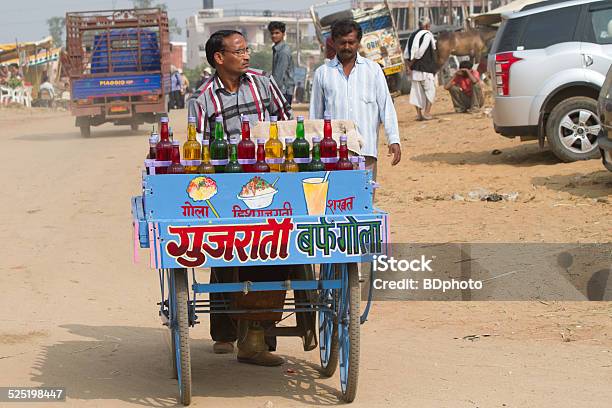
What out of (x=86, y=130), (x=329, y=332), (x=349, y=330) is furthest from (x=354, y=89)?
(x=86, y=130)

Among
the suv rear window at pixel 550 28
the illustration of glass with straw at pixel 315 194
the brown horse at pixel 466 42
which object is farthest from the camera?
the brown horse at pixel 466 42

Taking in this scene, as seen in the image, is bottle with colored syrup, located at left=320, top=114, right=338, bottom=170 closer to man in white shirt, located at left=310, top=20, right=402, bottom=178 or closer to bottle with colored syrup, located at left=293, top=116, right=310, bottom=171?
bottle with colored syrup, located at left=293, top=116, right=310, bottom=171

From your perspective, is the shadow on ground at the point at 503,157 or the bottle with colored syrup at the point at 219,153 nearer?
the bottle with colored syrup at the point at 219,153

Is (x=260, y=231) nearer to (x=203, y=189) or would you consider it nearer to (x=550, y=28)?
(x=203, y=189)

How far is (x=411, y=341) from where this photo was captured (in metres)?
7.34

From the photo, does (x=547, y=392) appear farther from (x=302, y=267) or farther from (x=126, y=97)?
(x=126, y=97)

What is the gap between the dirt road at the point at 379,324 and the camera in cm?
606

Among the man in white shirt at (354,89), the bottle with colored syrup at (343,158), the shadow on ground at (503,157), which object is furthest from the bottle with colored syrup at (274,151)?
the shadow on ground at (503,157)

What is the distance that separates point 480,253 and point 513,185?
399 centimetres

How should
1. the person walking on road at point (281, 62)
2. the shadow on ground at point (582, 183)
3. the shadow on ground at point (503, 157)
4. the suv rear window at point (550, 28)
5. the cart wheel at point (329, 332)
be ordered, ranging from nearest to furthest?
the cart wheel at point (329, 332) → the shadow on ground at point (582, 183) → the person walking on road at point (281, 62) → the suv rear window at point (550, 28) → the shadow on ground at point (503, 157)

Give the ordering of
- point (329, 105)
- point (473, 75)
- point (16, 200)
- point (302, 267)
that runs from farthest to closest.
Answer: point (473, 75) → point (16, 200) → point (329, 105) → point (302, 267)

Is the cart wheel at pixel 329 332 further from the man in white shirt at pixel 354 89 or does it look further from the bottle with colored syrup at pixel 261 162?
the man in white shirt at pixel 354 89

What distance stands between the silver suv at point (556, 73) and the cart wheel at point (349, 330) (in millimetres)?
9128

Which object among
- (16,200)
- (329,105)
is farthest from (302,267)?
(16,200)
